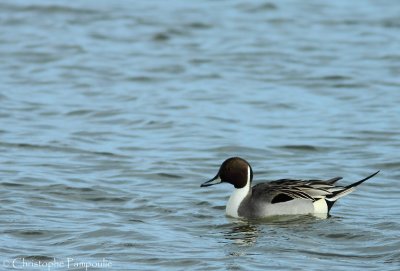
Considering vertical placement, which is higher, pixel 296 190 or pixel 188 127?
pixel 296 190

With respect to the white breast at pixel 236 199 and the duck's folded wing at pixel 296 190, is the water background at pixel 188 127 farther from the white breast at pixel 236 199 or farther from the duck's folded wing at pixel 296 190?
the duck's folded wing at pixel 296 190

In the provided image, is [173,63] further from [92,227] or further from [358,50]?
[92,227]

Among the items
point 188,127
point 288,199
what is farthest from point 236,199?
point 188,127

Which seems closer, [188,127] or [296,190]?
[296,190]

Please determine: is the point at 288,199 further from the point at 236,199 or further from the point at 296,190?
the point at 236,199

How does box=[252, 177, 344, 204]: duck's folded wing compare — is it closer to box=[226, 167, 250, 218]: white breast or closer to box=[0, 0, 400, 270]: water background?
box=[226, 167, 250, 218]: white breast

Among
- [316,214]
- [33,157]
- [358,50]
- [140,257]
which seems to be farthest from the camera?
[358,50]

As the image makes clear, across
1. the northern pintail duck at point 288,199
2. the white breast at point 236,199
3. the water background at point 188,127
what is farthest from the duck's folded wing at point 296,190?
the water background at point 188,127

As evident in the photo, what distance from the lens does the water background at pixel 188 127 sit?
944 cm

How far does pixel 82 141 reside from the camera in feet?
44.8

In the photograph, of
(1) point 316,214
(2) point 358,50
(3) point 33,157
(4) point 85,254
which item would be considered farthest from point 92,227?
(2) point 358,50

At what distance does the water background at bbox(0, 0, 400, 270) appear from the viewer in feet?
31.0

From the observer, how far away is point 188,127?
48.2 feet

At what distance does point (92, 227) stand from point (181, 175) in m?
2.56
